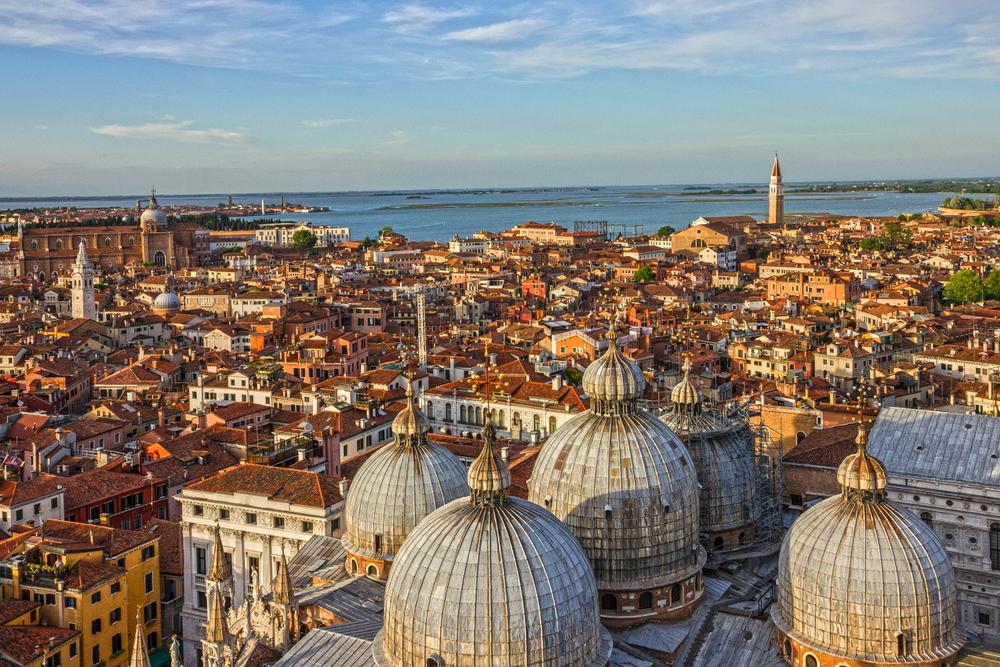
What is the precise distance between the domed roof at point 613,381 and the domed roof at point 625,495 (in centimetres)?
2

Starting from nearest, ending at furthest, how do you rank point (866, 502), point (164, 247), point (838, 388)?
point (866, 502) → point (838, 388) → point (164, 247)

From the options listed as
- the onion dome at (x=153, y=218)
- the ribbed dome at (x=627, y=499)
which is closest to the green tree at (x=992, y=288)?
the ribbed dome at (x=627, y=499)

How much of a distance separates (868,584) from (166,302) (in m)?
60.0

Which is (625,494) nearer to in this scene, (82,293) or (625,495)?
(625,495)

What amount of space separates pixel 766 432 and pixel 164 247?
321 feet

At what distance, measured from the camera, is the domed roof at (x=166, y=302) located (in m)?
65.8

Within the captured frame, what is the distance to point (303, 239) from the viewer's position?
125m

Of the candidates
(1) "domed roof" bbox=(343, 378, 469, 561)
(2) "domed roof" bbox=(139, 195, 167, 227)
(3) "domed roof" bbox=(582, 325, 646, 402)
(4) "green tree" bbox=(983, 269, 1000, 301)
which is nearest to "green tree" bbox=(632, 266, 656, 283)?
(4) "green tree" bbox=(983, 269, 1000, 301)

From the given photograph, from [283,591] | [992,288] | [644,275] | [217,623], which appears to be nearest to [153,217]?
[644,275]

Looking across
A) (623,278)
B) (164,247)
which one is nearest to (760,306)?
(623,278)

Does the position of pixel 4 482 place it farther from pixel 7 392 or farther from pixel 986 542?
pixel 986 542

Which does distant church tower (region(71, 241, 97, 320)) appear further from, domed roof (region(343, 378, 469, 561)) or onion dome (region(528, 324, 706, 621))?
onion dome (region(528, 324, 706, 621))

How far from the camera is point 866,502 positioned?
40.6ft

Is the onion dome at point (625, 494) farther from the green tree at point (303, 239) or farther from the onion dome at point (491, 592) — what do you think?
the green tree at point (303, 239)
